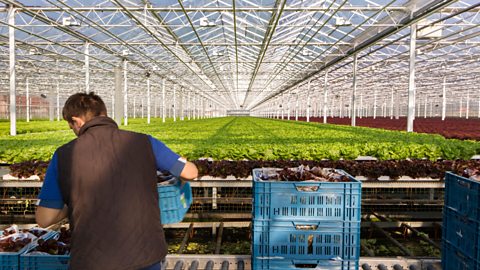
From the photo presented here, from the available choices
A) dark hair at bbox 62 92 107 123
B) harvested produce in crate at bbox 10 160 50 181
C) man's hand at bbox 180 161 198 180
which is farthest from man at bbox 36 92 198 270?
harvested produce in crate at bbox 10 160 50 181

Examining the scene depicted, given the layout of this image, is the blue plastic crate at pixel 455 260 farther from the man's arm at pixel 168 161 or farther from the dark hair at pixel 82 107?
the dark hair at pixel 82 107

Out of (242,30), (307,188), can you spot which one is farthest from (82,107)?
(242,30)

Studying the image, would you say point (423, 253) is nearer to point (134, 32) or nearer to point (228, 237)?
point (228, 237)

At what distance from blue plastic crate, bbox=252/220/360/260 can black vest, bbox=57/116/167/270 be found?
1316 mm

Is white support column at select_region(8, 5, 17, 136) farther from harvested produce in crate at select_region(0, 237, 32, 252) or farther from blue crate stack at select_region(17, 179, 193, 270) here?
blue crate stack at select_region(17, 179, 193, 270)

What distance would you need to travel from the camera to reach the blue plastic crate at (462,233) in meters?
3.07

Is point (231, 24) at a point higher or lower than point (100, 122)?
higher

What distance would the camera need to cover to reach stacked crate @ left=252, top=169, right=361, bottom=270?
10.3 feet

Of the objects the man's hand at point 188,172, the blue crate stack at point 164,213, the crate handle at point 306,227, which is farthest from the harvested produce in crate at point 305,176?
the man's hand at point 188,172

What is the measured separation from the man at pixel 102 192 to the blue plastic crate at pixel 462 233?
99.7 inches

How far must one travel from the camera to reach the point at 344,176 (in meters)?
3.55

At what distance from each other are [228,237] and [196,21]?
39.2 feet

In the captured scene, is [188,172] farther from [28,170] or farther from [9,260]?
[28,170]

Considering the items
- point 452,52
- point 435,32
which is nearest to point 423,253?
point 435,32
